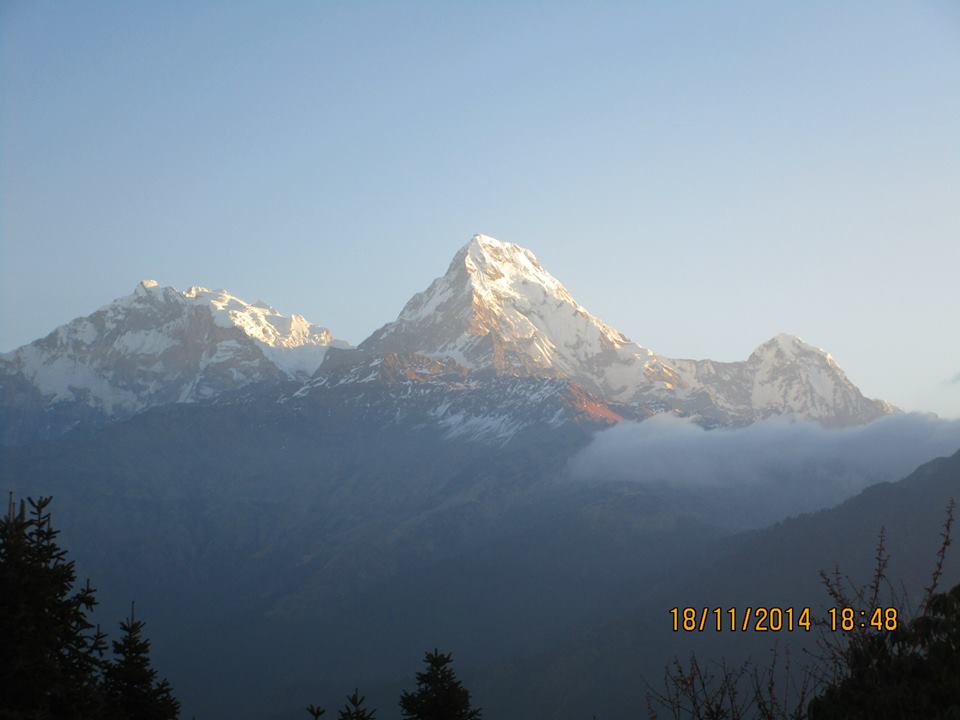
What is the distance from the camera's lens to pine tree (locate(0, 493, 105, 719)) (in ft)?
94.7

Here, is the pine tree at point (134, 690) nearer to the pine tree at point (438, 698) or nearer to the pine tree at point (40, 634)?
the pine tree at point (40, 634)

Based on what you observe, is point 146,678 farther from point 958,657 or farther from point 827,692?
point 958,657

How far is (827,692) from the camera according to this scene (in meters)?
27.1

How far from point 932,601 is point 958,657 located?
134cm

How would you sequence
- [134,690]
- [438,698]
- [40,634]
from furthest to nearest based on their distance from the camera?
[438,698], [134,690], [40,634]

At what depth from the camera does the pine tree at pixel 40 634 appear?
94.7ft

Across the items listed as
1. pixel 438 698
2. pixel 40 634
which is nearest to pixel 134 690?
pixel 40 634

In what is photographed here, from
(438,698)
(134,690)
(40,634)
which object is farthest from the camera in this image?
(438,698)

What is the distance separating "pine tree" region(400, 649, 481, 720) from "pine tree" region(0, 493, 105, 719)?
48.0 ft

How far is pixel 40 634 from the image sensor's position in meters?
29.8

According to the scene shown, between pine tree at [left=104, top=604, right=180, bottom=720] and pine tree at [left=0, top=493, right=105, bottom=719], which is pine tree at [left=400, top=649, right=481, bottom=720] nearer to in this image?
pine tree at [left=104, top=604, right=180, bottom=720]

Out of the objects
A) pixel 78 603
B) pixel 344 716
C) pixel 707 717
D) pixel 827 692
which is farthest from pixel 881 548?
pixel 78 603

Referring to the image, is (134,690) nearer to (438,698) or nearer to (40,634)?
(40,634)

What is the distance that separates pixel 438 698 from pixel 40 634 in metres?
17.5
